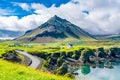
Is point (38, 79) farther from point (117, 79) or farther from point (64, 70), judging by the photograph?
point (117, 79)

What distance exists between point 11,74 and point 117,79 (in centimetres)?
14880

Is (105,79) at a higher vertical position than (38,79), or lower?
lower

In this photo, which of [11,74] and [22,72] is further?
[22,72]

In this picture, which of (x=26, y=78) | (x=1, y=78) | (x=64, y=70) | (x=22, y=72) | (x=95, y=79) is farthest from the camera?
(x=95, y=79)

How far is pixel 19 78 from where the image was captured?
27391 millimetres

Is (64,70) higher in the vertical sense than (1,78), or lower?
lower

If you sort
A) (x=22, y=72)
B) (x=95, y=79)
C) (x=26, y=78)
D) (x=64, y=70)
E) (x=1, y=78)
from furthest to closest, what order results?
(x=95, y=79) → (x=64, y=70) → (x=22, y=72) → (x=26, y=78) → (x=1, y=78)

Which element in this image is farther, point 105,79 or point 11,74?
point 105,79

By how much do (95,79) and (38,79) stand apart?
140212 mm

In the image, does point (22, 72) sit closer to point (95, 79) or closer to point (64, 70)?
point (64, 70)

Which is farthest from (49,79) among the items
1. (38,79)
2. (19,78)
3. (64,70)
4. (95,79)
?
(95,79)

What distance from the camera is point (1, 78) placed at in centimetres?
2597

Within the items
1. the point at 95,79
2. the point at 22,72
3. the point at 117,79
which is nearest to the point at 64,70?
the point at 95,79

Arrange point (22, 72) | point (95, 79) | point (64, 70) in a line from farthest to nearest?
point (95, 79)
point (64, 70)
point (22, 72)
